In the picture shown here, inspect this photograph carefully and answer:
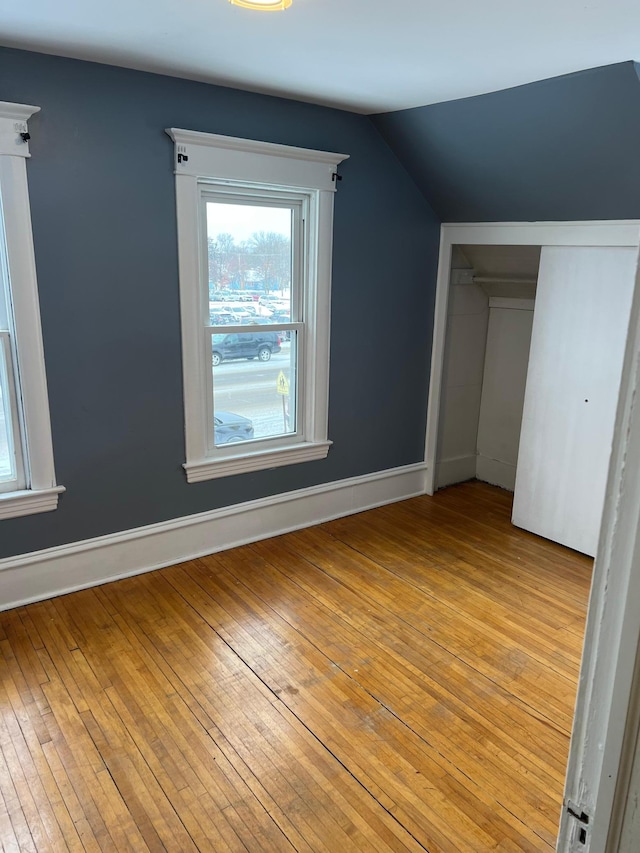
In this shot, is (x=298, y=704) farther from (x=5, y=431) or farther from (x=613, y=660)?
(x=613, y=660)

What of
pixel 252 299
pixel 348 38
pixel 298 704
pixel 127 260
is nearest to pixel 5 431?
pixel 127 260

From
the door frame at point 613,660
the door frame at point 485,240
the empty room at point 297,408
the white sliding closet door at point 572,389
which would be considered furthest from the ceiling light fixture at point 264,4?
the white sliding closet door at point 572,389

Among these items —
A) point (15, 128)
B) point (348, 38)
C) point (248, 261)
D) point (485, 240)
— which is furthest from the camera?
point (485, 240)

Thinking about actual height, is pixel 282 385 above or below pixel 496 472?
above

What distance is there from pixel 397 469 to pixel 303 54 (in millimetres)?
2700

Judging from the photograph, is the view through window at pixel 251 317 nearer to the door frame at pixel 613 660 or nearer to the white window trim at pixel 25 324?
the white window trim at pixel 25 324

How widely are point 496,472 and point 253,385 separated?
2.23m

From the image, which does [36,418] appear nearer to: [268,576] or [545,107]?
[268,576]

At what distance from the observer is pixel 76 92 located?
2.71m

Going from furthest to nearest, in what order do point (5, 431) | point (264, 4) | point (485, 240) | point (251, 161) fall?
point (485, 240) → point (251, 161) → point (5, 431) → point (264, 4)

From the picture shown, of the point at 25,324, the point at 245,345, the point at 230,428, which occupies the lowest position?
the point at 230,428

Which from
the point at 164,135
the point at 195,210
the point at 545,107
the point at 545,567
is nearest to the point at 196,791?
the point at 545,567

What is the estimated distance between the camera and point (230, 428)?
3604 mm

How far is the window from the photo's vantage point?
3.17 m
